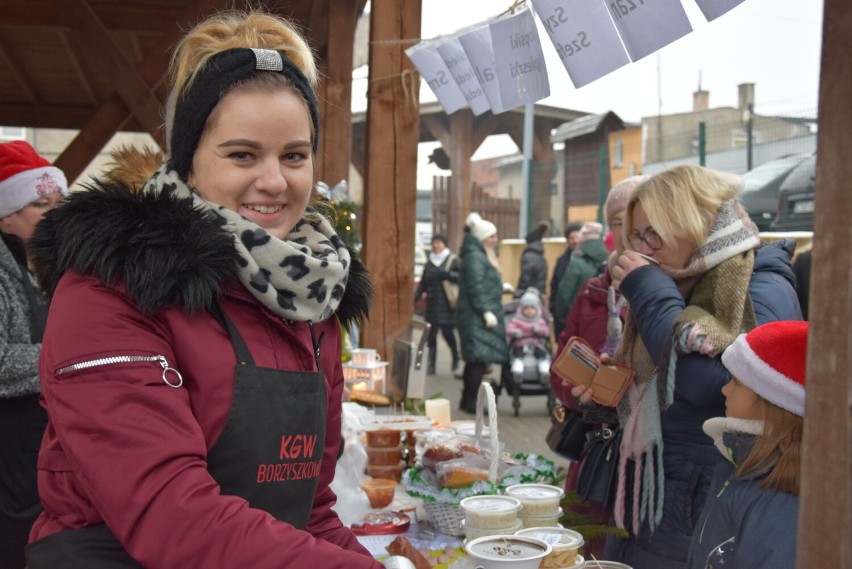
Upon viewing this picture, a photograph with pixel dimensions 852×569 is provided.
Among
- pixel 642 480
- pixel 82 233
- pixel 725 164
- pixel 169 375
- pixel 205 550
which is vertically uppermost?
pixel 725 164

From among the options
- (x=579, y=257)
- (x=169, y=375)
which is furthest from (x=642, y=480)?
(x=579, y=257)

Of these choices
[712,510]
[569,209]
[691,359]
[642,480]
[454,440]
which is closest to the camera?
[712,510]

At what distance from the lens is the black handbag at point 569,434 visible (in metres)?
3.70

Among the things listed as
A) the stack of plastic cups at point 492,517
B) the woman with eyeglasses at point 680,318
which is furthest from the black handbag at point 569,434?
the stack of plastic cups at point 492,517

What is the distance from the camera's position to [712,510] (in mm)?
2170

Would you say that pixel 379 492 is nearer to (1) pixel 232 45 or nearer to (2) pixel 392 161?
(1) pixel 232 45

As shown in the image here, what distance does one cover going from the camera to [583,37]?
9.53 feet

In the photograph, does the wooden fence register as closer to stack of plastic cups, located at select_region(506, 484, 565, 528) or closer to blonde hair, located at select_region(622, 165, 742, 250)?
blonde hair, located at select_region(622, 165, 742, 250)

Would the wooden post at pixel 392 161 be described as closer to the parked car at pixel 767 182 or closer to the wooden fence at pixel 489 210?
the parked car at pixel 767 182

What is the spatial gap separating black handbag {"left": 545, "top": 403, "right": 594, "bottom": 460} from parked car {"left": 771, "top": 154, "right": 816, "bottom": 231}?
7540 millimetres

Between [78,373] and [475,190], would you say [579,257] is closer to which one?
[78,373]

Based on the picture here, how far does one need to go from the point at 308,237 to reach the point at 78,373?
1.96ft

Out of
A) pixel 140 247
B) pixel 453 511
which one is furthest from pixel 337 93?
pixel 140 247

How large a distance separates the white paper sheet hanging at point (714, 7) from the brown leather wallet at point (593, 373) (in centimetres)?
129
